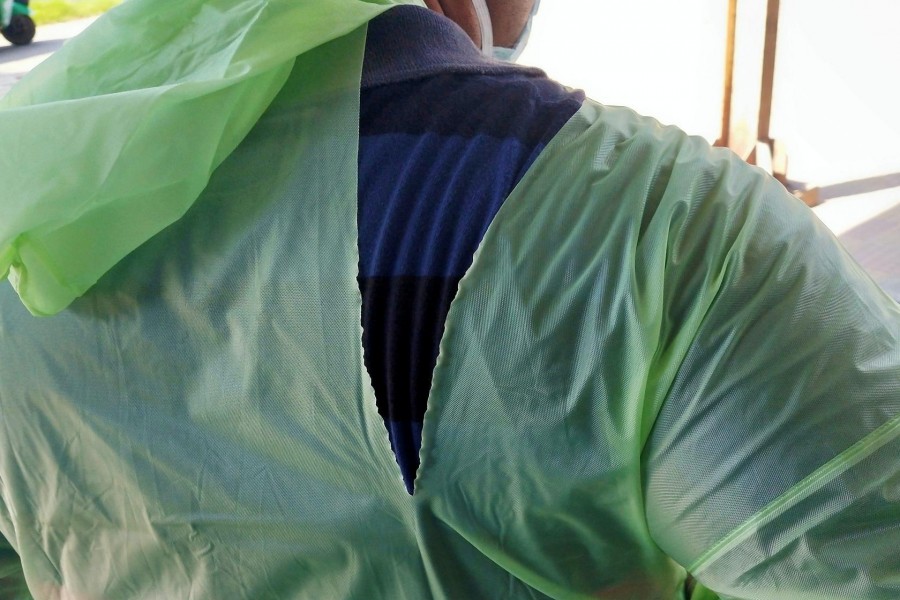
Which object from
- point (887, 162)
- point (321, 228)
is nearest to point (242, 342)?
point (321, 228)

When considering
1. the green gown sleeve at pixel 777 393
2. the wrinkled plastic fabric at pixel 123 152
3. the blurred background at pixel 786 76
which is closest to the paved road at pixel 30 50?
the blurred background at pixel 786 76

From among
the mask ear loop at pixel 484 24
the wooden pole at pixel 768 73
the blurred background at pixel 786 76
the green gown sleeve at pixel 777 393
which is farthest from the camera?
the blurred background at pixel 786 76

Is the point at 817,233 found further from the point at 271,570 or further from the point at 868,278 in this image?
the point at 271,570

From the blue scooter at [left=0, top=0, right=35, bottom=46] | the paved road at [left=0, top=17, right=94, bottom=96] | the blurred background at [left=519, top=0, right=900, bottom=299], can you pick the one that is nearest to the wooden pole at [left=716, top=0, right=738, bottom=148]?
the blurred background at [left=519, top=0, right=900, bottom=299]

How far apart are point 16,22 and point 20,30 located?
52mm

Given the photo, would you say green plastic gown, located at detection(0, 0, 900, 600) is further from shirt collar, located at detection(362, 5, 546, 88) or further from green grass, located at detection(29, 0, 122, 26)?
green grass, located at detection(29, 0, 122, 26)

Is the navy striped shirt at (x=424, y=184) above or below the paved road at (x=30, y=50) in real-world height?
above

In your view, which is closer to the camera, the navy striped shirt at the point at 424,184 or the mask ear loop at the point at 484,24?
the navy striped shirt at the point at 424,184

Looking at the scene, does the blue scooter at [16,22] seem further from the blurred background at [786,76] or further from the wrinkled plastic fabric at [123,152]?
the wrinkled plastic fabric at [123,152]

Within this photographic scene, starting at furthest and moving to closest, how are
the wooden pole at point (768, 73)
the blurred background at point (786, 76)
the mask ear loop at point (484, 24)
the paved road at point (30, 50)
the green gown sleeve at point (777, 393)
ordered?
the blurred background at point (786, 76), the wooden pole at point (768, 73), the paved road at point (30, 50), the mask ear loop at point (484, 24), the green gown sleeve at point (777, 393)

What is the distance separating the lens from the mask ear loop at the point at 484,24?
0.73 m

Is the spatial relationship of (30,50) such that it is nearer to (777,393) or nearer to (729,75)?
(729,75)

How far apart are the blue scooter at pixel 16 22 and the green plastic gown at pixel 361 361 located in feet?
8.90

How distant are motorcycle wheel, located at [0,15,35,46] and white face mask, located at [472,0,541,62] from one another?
2.57m
